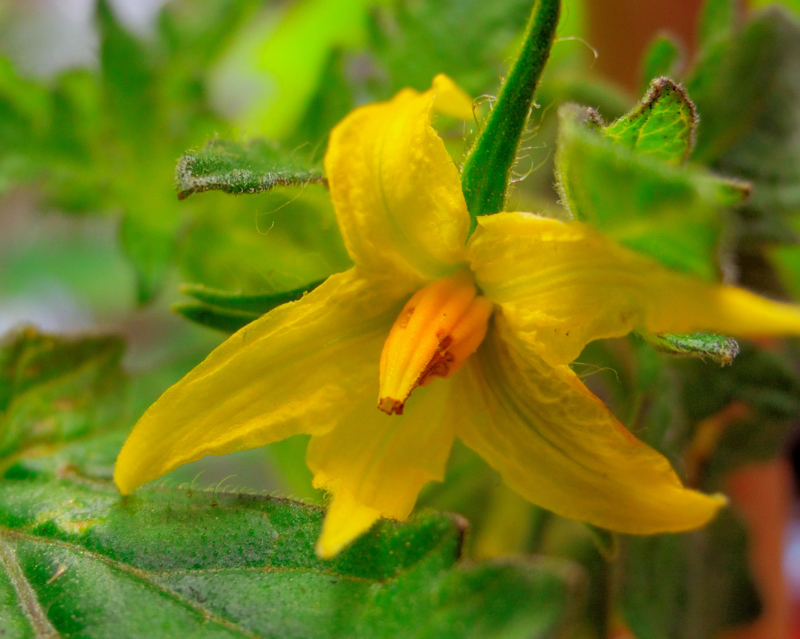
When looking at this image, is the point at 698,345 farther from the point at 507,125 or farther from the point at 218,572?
the point at 218,572

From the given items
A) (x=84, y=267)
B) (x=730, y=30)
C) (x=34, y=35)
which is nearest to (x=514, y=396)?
(x=730, y=30)

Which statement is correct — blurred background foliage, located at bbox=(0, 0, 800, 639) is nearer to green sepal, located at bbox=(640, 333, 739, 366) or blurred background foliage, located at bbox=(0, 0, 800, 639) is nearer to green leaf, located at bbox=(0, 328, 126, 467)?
green leaf, located at bbox=(0, 328, 126, 467)

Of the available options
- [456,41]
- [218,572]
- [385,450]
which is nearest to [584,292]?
[385,450]

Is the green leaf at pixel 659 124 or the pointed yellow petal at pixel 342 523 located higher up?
the green leaf at pixel 659 124

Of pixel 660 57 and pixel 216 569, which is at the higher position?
pixel 660 57

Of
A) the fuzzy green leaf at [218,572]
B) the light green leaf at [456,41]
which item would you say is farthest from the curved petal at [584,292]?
the light green leaf at [456,41]

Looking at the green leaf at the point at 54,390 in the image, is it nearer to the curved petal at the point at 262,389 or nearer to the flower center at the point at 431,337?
the curved petal at the point at 262,389
